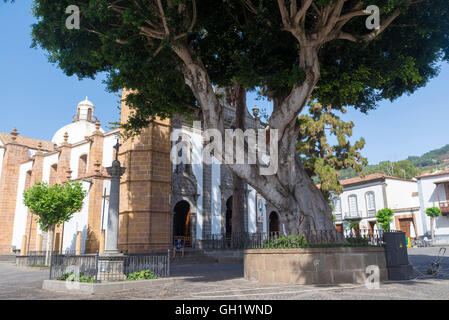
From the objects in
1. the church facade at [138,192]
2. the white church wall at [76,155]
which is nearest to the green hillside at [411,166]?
the church facade at [138,192]

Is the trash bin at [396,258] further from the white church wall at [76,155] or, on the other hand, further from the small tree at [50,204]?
the white church wall at [76,155]

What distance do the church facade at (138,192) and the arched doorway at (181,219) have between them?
0.21ft

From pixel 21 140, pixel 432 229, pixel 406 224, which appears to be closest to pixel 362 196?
pixel 406 224

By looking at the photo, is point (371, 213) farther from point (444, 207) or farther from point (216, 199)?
point (216, 199)

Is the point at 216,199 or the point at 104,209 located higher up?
the point at 216,199

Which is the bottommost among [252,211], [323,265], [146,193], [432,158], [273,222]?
[323,265]

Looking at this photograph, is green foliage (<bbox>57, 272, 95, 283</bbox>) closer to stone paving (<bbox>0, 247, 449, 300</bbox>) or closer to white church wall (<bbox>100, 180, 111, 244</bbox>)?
stone paving (<bbox>0, 247, 449, 300</bbox>)

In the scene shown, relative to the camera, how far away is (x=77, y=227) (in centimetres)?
2225

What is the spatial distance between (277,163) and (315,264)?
3106mm

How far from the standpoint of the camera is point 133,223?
17953 mm

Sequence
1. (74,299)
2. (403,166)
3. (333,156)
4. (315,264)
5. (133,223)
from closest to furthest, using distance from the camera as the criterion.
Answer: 1. (74,299)
2. (315,264)
3. (133,223)
4. (333,156)
5. (403,166)

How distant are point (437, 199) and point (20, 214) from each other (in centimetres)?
3806

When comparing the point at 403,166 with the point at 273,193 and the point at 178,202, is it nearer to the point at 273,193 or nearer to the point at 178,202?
the point at 178,202

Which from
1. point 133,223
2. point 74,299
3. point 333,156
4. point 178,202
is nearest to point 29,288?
point 74,299
